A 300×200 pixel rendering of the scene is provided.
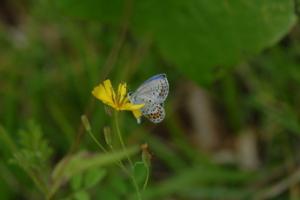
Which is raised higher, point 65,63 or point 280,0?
point 65,63

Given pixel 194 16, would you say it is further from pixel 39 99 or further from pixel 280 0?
pixel 39 99

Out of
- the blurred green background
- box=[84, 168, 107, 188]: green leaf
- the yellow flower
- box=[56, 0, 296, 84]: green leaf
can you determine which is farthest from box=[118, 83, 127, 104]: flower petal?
box=[56, 0, 296, 84]: green leaf

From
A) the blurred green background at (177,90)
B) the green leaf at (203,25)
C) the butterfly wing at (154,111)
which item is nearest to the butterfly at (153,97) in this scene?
the butterfly wing at (154,111)

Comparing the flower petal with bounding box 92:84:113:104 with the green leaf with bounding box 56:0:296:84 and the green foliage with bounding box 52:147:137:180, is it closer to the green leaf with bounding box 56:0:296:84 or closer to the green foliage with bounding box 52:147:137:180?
the green foliage with bounding box 52:147:137:180

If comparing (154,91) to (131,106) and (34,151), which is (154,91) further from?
(34,151)

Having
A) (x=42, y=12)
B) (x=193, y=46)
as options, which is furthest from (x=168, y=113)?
(x=42, y=12)

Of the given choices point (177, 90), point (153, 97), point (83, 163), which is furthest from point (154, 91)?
point (177, 90)

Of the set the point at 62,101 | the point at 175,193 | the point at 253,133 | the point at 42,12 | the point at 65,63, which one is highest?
the point at 42,12
